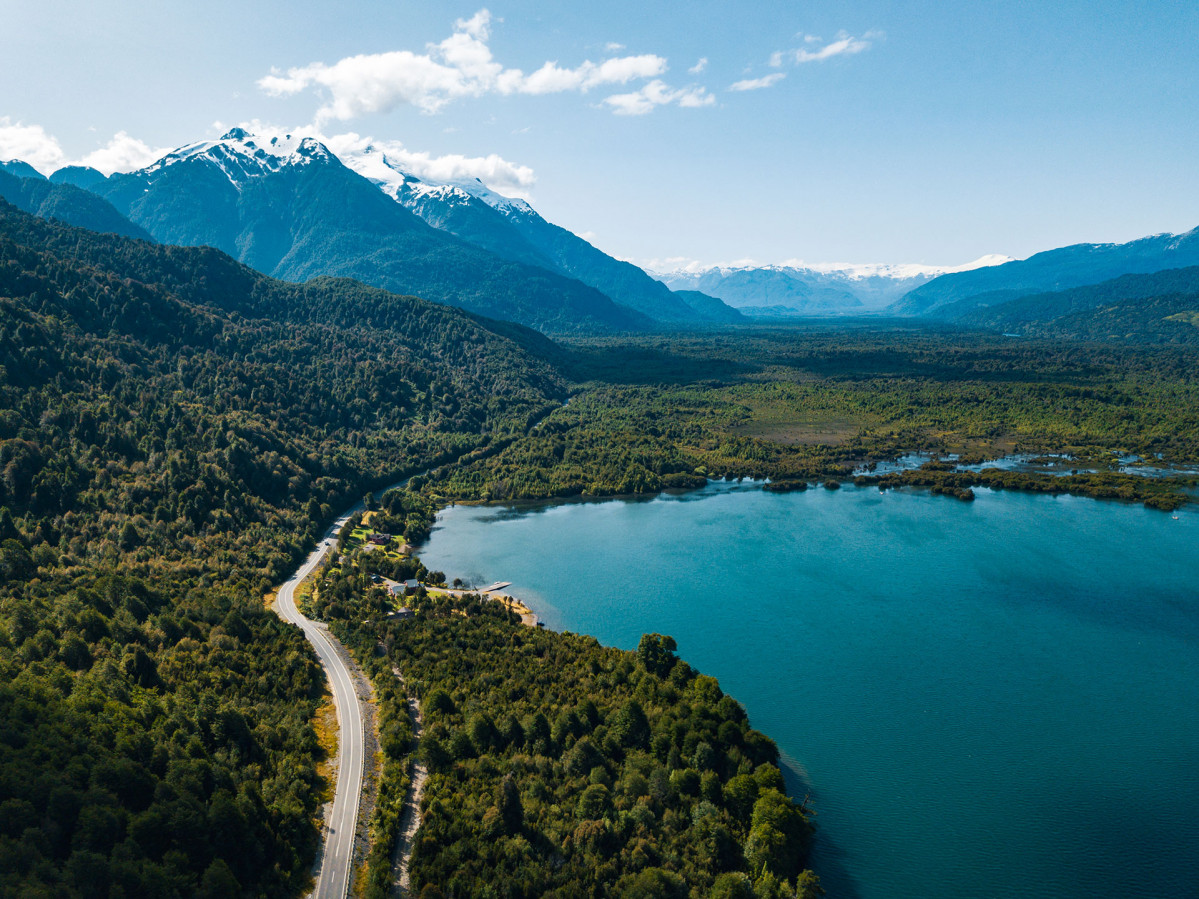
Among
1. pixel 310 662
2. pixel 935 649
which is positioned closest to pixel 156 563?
pixel 310 662

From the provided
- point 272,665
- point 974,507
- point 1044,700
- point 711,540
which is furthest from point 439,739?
point 974,507

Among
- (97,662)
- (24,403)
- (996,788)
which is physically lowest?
(996,788)

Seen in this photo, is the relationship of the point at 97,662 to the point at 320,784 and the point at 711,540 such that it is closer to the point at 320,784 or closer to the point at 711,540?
the point at 320,784

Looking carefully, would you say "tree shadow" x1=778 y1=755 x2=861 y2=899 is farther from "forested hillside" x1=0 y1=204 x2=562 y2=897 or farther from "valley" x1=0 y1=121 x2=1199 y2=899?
"forested hillside" x1=0 y1=204 x2=562 y2=897

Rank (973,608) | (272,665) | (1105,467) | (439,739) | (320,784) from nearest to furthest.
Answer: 1. (320,784)
2. (439,739)
3. (272,665)
4. (973,608)
5. (1105,467)

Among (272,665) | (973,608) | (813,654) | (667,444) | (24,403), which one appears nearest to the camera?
(272,665)
